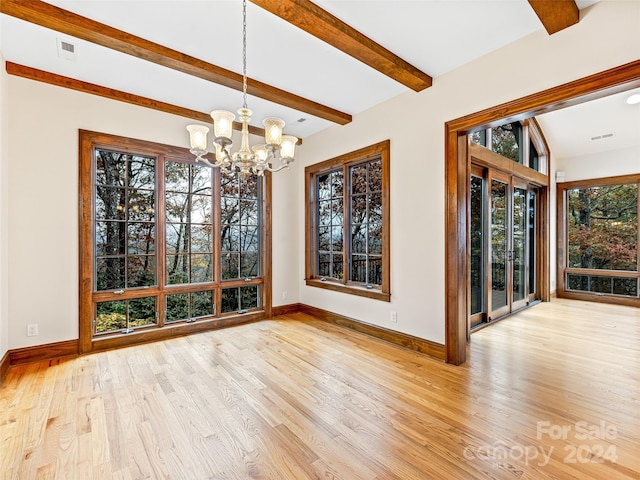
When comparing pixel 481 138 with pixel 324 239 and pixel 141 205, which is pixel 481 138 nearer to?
pixel 324 239

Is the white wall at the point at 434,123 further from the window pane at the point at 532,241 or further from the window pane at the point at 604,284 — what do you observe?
the window pane at the point at 604,284

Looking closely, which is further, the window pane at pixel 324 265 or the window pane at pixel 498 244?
the window pane at pixel 324 265

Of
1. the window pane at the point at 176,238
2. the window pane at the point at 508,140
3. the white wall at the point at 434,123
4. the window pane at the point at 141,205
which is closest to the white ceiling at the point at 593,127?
the window pane at the point at 508,140

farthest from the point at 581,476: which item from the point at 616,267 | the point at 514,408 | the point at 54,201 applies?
the point at 616,267

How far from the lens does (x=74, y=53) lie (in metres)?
2.83

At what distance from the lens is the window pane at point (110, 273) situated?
3600 millimetres

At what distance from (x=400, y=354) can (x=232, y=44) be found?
3.43m

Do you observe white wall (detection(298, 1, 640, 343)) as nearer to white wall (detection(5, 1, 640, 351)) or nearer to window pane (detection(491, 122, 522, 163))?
white wall (detection(5, 1, 640, 351))

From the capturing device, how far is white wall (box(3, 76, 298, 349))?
3070mm

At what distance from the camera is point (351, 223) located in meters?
4.52

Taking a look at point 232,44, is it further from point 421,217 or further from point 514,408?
point 514,408

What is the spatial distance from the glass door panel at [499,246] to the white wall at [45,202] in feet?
17.3

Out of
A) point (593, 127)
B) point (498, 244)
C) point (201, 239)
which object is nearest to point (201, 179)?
point (201, 239)

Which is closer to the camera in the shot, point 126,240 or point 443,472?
point 443,472
